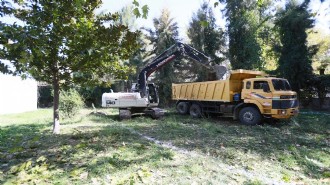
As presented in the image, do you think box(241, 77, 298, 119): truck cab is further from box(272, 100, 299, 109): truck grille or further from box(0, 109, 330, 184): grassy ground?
box(0, 109, 330, 184): grassy ground

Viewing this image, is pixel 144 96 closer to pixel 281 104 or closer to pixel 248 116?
pixel 248 116

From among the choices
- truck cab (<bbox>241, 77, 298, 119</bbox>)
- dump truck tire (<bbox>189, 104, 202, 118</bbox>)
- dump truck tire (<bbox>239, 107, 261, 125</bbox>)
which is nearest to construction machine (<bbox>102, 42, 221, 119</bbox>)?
dump truck tire (<bbox>189, 104, 202, 118</bbox>)

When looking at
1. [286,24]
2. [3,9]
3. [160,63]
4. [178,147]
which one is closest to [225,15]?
[286,24]

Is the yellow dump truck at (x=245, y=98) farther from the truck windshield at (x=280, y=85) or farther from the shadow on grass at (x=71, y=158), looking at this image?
the shadow on grass at (x=71, y=158)

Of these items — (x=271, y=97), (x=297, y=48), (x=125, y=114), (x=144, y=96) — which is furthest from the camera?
(x=297, y=48)

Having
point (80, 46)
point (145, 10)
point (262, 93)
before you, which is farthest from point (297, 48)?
point (145, 10)

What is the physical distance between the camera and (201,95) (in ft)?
48.1

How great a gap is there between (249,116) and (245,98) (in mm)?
858

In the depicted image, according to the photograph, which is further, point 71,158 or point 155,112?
point 155,112

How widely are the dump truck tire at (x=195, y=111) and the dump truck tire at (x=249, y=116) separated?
317 cm

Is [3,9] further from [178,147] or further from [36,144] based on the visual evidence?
[178,147]

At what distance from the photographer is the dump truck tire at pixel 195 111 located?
1478 centimetres

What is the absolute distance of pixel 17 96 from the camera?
21281 millimetres

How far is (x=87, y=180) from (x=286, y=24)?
1903 centimetres
